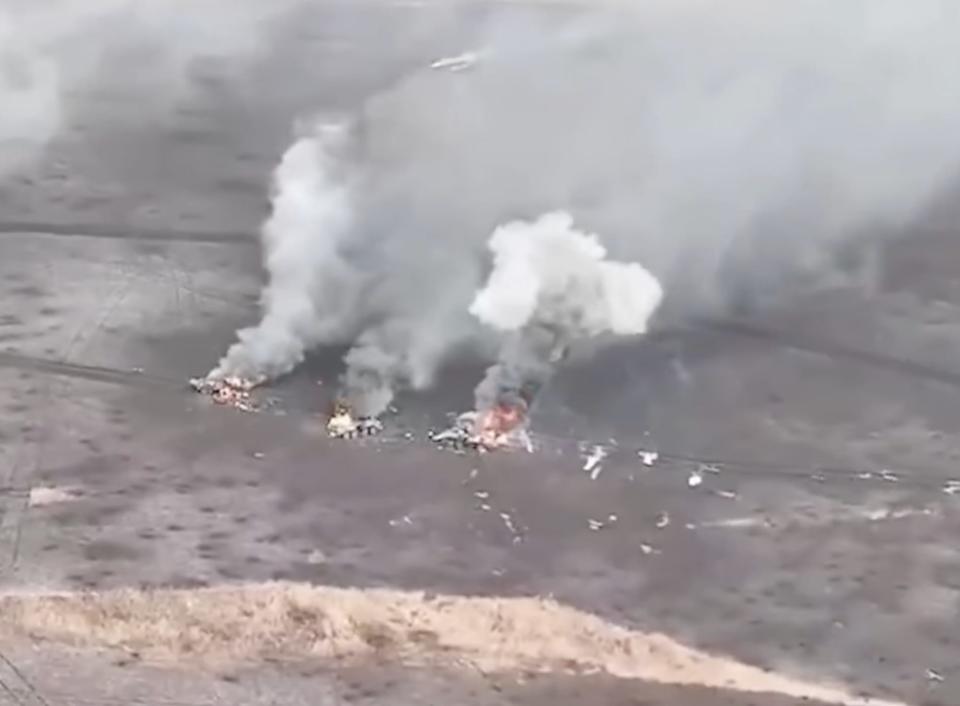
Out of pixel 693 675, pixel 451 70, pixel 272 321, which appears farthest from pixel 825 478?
pixel 451 70

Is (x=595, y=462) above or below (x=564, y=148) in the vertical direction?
below

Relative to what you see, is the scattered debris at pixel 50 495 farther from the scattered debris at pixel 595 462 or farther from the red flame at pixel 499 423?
the scattered debris at pixel 595 462

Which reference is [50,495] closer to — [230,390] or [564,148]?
[230,390]

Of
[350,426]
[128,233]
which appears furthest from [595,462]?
[128,233]

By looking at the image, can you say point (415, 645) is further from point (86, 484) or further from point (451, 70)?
point (451, 70)

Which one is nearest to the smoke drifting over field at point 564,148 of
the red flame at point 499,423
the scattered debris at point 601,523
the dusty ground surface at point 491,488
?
the red flame at point 499,423

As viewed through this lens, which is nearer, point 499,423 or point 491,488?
point 491,488
